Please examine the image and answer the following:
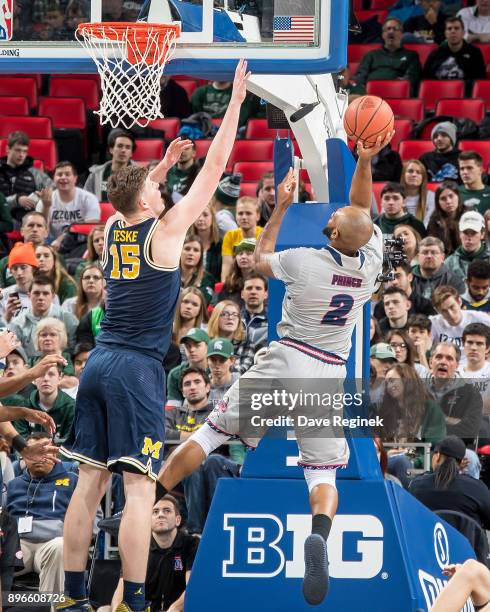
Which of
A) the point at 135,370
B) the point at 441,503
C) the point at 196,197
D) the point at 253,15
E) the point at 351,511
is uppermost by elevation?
the point at 253,15

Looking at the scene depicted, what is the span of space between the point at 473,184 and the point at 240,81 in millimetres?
6945

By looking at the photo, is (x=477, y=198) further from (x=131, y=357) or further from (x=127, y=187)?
(x=131, y=357)

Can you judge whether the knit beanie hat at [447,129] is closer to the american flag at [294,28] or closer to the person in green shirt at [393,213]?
the person in green shirt at [393,213]

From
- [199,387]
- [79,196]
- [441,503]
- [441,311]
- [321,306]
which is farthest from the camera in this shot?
[79,196]

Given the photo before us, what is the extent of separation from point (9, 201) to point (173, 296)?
27.5 ft

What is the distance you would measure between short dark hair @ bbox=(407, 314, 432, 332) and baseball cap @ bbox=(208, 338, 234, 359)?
1711 mm

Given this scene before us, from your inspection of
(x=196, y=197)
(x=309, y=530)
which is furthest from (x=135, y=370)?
(x=309, y=530)

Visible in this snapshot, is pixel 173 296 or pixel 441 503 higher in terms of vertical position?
pixel 173 296

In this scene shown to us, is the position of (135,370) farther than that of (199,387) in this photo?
No

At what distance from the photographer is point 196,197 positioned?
7.38 m

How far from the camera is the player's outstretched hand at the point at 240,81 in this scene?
760 cm

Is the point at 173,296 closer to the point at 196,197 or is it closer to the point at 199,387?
the point at 196,197

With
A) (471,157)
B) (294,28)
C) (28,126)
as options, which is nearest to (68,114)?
(28,126)

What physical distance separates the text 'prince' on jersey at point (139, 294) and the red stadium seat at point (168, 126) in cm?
984
